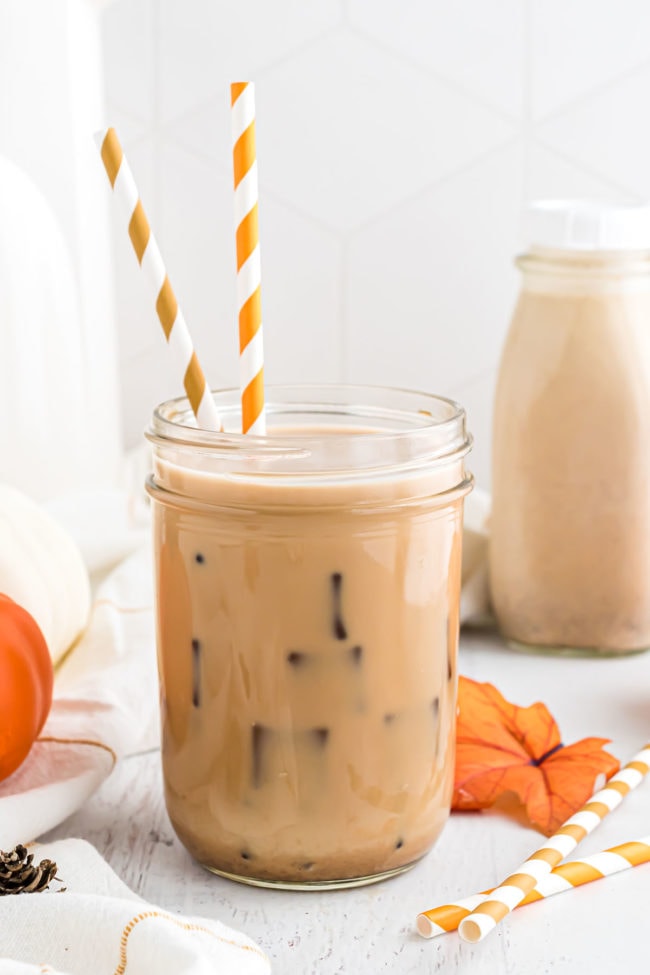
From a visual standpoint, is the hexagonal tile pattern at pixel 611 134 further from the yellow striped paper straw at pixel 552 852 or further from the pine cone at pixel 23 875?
the pine cone at pixel 23 875

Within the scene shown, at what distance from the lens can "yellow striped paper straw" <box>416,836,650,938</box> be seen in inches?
21.0

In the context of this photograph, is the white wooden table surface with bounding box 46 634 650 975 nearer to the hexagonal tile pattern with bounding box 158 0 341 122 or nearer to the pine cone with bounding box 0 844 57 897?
the pine cone with bounding box 0 844 57 897

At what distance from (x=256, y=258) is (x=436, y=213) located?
691 mm

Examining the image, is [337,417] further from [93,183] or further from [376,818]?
[93,183]

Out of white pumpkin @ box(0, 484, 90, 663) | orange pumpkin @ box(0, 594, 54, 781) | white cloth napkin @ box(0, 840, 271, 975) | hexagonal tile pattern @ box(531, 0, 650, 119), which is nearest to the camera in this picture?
white cloth napkin @ box(0, 840, 271, 975)

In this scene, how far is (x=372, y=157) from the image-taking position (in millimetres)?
1192

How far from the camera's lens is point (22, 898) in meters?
0.50

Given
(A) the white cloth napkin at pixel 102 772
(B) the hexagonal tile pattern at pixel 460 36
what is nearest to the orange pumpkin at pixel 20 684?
(A) the white cloth napkin at pixel 102 772

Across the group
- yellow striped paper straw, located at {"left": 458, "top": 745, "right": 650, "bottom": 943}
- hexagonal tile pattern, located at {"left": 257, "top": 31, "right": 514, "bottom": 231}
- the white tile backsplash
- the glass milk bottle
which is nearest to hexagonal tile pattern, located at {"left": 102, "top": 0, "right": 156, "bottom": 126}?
the white tile backsplash

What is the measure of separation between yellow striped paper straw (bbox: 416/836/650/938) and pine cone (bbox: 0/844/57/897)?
0.17 m

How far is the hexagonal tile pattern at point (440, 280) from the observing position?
120 cm

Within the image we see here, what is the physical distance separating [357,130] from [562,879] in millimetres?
825

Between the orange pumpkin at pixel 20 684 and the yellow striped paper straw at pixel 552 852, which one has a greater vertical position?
the orange pumpkin at pixel 20 684

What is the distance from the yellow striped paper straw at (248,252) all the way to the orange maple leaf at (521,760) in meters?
0.24
